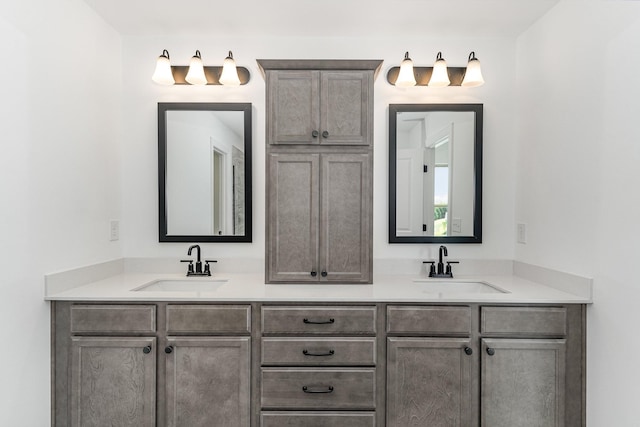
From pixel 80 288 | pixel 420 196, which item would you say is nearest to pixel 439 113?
pixel 420 196

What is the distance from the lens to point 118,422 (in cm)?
180

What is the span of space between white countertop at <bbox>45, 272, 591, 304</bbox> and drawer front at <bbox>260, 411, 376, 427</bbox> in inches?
22.4

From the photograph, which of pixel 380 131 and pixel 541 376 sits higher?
pixel 380 131

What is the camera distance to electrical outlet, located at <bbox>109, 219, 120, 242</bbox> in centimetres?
232

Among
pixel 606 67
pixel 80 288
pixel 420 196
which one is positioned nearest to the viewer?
pixel 606 67

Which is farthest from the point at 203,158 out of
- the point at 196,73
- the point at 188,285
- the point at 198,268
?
the point at 188,285

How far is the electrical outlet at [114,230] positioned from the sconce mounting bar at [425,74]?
2052mm

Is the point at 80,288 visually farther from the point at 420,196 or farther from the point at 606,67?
the point at 606,67

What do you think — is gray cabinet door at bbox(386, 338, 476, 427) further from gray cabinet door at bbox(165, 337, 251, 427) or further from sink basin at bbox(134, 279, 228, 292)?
sink basin at bbox(134, 279, 228, 292)

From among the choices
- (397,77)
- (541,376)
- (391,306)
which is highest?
(397,77)

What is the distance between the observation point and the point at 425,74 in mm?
2396

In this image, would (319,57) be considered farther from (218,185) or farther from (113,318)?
(113,318)

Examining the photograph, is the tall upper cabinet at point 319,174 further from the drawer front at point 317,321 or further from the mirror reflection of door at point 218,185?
the mirror reflection of door at point 218,185

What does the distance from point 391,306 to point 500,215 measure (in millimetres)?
1146
